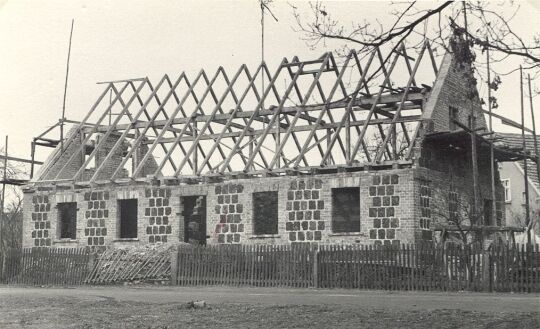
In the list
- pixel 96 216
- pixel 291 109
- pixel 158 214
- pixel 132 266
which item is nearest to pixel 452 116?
pixel 291 109

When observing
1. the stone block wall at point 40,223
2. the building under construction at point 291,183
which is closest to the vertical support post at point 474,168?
the building under construction at point 291,183

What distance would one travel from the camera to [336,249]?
23328 millimetres

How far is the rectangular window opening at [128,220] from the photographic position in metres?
33.2

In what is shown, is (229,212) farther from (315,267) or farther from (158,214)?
(315,267)

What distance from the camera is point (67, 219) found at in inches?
1323

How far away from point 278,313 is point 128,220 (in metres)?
21.2

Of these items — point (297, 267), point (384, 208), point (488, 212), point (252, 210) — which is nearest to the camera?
point (297, 267)

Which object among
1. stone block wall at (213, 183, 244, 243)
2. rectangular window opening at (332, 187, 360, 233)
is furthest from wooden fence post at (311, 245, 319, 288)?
stone block wall at (213, 183, 244, 243)

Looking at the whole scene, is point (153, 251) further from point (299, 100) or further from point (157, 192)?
point (299, 100)

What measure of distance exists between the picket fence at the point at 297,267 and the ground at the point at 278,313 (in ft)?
9.37

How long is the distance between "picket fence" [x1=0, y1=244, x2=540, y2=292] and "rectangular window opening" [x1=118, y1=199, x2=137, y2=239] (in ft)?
19.2

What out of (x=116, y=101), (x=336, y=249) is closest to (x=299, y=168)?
(x=336, y=249)

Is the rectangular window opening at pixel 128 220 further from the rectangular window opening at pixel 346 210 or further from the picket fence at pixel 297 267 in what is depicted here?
the rectangular window opening at pixel 346 210

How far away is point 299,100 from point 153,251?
31.6 feet
